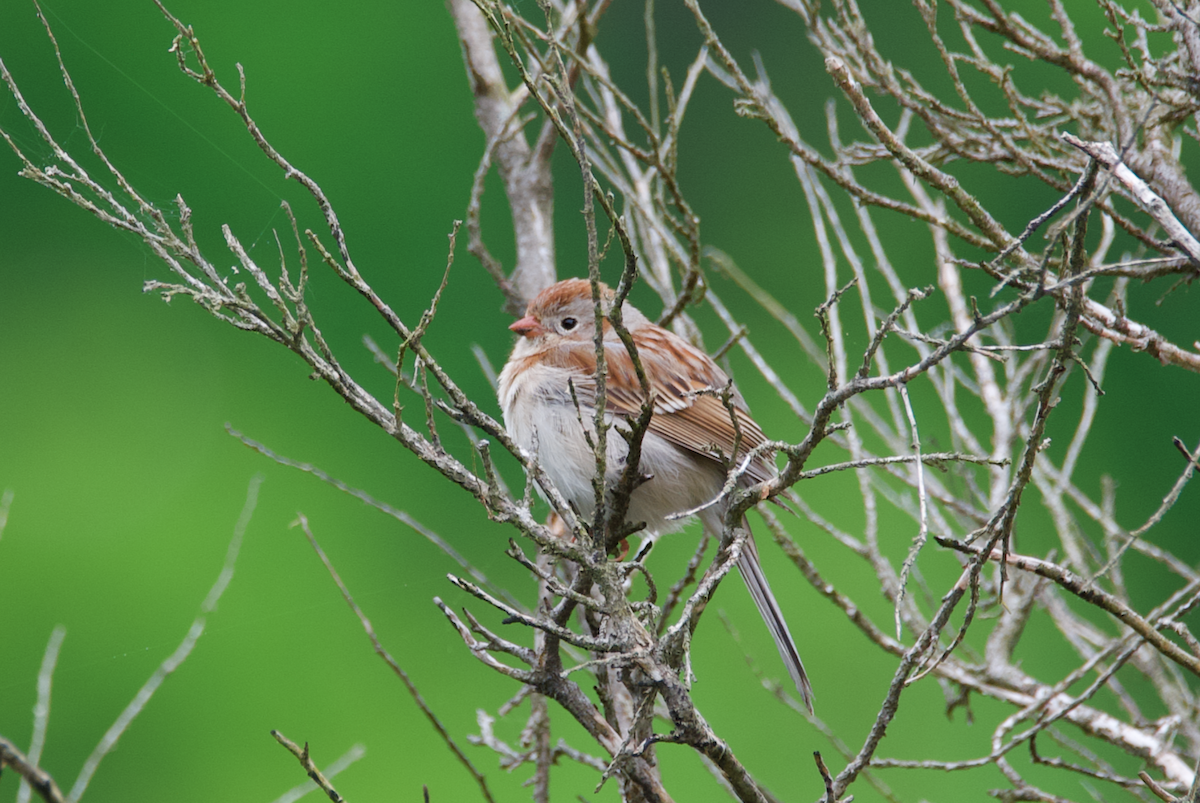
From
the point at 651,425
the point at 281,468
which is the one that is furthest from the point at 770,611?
the point at 281,468

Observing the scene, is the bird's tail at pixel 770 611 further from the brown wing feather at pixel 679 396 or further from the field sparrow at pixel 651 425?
the brown wing feather at pixel 679 396

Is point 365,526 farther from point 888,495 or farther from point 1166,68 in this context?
point 1166,68

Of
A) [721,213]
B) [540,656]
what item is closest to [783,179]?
[721,213]

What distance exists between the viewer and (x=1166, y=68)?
96.2 inches

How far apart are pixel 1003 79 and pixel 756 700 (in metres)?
5.32

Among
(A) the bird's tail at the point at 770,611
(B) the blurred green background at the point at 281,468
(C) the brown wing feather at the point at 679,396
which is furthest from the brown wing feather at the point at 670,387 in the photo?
(B) the blurred green background at the point at 281,468

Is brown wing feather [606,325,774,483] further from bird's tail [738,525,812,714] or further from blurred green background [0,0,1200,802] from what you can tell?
blurred green background [0,0,1200,802]

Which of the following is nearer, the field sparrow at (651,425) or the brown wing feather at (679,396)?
the field sparrow at (651,425)

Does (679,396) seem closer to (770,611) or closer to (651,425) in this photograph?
(651,425)

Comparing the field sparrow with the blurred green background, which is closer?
the field sparrow

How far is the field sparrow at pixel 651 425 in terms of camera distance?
3494 millimetres

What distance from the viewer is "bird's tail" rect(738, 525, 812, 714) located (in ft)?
10.5

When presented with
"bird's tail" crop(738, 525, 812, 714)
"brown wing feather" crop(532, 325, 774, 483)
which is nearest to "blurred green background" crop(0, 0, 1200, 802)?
"brown wing feather" crop(532, 325, 774, 483)

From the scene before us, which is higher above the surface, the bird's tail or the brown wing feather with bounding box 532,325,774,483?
the brown wing feather with bounding box 532,325,774,483
